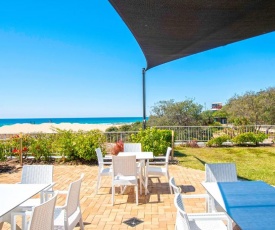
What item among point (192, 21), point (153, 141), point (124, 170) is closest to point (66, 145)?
point (153, 141)

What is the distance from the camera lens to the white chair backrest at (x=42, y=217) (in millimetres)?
1761

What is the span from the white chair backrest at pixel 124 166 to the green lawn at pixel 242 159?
3135 mm

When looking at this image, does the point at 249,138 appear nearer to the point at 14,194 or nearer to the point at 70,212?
the point at 70,212

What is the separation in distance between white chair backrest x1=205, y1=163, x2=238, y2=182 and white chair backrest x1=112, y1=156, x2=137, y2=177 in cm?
129

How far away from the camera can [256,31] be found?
381 centimetres

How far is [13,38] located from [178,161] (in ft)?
47.0

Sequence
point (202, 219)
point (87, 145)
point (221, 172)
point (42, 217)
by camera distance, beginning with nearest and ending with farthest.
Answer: point (42, 217) < point (202, 219) < point (221, 172) < point (87, 145)

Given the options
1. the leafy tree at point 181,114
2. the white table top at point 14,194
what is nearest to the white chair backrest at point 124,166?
the white table top at point 14,194

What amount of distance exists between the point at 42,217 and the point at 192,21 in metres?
2.57

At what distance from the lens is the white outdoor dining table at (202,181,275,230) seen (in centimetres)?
177

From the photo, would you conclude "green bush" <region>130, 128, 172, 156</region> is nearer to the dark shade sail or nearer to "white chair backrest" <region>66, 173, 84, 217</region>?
the dark shade sail

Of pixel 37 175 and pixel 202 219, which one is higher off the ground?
pixel 37 175

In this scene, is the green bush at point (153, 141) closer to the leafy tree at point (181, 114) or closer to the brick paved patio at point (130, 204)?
the brick paved patio at point (130, 204)

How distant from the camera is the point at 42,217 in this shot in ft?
6.13
